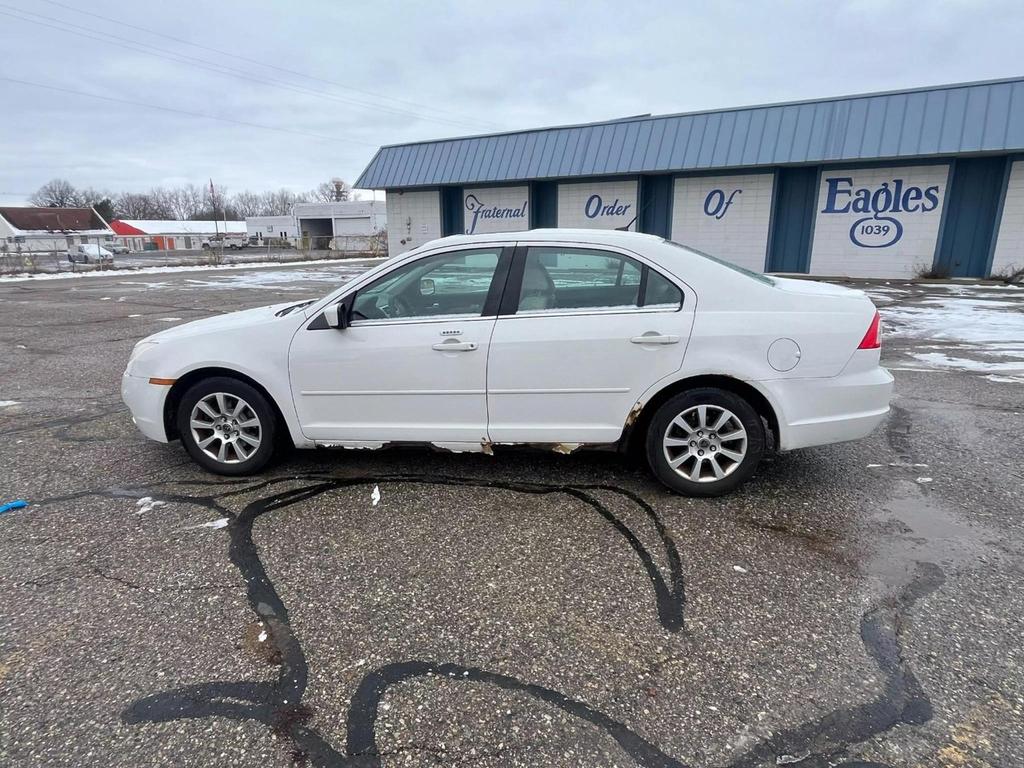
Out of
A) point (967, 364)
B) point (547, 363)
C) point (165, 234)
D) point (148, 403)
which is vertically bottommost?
point (967, 364)

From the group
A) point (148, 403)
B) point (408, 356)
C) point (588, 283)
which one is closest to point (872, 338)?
point (588, 283)

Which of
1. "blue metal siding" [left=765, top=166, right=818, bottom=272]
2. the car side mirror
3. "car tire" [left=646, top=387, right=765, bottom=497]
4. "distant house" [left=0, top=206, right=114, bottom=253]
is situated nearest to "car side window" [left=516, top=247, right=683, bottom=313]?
"car tire" [left=646, top=387, right=765, bottom=497]

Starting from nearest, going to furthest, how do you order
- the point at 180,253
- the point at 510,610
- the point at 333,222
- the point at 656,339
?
the point at 510,610
the point at 656,339
the point at 180,253
the point at 333,222

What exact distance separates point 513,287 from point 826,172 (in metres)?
19.2

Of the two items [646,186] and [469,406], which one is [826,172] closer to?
[646,186]

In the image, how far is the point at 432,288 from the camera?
4059 mm

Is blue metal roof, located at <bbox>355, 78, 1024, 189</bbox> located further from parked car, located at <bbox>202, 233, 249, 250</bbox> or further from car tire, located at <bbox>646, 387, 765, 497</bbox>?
parked car, located at <bbox>202, 233, 249, 250</bbox>

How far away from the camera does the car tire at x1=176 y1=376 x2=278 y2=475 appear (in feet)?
13.5

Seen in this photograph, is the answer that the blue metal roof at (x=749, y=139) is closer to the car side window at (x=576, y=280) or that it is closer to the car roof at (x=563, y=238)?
the car roof at (x=563, y=238)

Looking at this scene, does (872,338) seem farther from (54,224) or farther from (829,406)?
(54,224)

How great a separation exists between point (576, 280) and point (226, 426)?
2.56 metres

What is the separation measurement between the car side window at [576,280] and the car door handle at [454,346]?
38cm

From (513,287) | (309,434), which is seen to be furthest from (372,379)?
(513,287)

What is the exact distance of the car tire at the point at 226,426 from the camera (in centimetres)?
410
